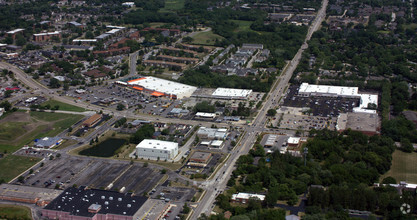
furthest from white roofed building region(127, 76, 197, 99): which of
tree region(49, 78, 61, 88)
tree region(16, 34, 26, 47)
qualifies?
tree region(16, 34, 26, 47)

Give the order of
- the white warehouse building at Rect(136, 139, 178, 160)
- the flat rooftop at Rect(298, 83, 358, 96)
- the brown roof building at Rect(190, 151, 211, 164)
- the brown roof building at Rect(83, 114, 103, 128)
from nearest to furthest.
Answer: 1. the brown roof building at Rect(190, 151, 211, 164)
2. the white warehouse building at Rect(136, 139, 178, 160)
3. the brown roof building at Rect(83, 114, 103, 128)
4. the flat rooftop at Rect(298, 83, 358, 96)

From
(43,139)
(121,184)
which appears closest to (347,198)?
(121,184)

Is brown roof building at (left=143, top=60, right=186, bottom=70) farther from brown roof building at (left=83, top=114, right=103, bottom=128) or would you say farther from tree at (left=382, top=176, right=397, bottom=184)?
tree at (left=382, top=176, right=397, bottom=184)

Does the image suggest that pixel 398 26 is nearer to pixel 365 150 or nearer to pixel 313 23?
pixel 313 23

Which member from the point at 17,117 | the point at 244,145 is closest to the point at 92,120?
the point at 17,117

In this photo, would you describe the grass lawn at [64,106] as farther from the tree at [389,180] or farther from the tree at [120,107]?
the tree at [389,180]
